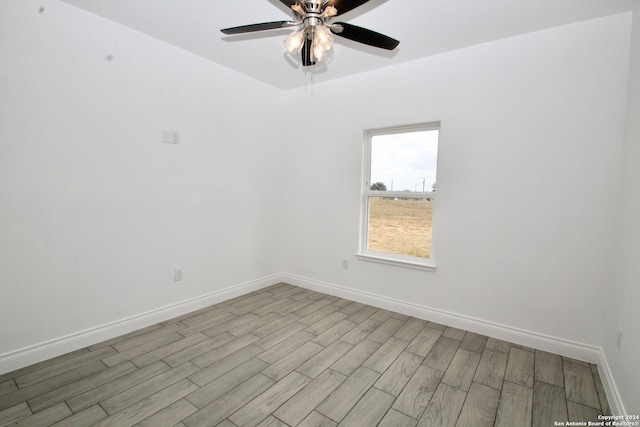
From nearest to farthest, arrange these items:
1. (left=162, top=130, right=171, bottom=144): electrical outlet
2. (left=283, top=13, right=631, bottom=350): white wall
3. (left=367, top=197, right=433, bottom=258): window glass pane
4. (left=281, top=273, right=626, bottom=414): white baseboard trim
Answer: (left=281, top=273, right=626, bottom=414): white baseboard trim < (left=283, top=13, right=631, bottom=350): white wall < (left=162, top=130, right=171, bottom=144): electrical outlet < (left=367, top=197, right=433, bottom=258): window glass pane

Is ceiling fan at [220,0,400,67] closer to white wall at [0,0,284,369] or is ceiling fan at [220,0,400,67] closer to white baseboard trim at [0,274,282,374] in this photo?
white wall at [0,0,284,369]

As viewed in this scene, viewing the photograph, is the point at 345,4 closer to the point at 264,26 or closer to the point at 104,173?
the point at 264,26

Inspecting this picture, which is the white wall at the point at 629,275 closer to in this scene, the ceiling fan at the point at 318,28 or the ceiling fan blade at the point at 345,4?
the ceiling fan at the point at 318,28

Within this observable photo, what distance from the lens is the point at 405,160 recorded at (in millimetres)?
3186

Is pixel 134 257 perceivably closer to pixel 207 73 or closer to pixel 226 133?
pixel 226 133

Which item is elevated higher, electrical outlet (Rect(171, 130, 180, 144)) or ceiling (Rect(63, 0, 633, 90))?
ceiling (Rect(63, 0, 633, 90))

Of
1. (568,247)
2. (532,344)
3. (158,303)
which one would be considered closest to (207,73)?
(158,303)

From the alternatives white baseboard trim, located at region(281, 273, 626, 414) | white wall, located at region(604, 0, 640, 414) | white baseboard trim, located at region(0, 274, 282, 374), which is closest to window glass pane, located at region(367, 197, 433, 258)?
white baseboard trim, located at region(281, 273, 626, 414)

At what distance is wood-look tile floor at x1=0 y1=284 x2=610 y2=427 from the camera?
168 centimetres

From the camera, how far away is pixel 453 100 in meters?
2.74

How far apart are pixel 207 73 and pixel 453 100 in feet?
8.00

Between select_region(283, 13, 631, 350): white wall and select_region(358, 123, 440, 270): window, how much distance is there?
0.48ft

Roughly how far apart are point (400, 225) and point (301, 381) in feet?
6.18

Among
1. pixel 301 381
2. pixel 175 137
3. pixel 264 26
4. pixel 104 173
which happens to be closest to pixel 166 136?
pixel 175 137
